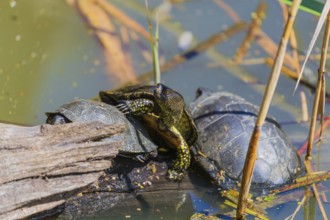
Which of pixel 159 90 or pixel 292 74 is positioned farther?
pixel 292 74

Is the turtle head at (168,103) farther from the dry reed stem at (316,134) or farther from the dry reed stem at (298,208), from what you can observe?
the dry reed stem at (316,134)

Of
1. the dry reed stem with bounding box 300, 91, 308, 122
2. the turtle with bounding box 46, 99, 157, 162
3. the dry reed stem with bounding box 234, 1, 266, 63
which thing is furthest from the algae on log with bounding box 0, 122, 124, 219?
the dry reed stem with bounding box 234, 1, 266, 63

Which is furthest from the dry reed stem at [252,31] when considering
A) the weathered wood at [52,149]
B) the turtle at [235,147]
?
the weathered wood at [52,149]

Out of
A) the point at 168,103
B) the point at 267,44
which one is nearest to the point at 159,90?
the point at 168,103

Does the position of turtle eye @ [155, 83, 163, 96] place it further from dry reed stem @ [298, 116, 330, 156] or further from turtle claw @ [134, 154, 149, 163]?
dry reed stem @ [298, 116, 330, 156]

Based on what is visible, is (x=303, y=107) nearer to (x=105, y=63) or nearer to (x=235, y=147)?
(x=235, y=147)
